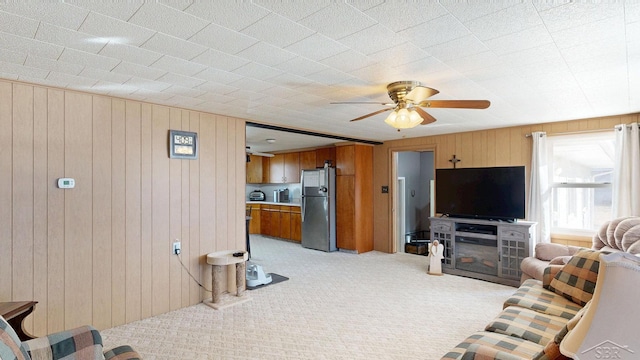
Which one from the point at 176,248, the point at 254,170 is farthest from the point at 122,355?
the point at 254,170

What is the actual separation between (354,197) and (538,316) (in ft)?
14.0

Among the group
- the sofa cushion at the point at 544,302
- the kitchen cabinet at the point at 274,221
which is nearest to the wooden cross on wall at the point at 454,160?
the sofa cushion at the point at 544,302

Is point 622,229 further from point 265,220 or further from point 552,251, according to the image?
point 265,220

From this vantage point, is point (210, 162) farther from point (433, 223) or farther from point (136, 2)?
point (433, 223)

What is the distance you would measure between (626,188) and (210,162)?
494cm

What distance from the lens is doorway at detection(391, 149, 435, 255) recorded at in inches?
253

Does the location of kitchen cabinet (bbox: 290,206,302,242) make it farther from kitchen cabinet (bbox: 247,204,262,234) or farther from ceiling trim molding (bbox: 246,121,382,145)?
ceiling trim molding (bbox: 246,121,382,145)

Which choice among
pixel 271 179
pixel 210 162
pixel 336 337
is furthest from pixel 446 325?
pixel 271 179

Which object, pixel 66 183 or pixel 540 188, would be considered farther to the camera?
pixel 540 188

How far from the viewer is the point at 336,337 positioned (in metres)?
2.96

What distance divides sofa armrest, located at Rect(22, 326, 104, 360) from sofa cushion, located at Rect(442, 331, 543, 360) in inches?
73.1

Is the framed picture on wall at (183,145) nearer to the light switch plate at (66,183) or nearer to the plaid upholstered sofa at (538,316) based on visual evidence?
the light switch plate at (66,183)

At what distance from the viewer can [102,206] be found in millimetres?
3174

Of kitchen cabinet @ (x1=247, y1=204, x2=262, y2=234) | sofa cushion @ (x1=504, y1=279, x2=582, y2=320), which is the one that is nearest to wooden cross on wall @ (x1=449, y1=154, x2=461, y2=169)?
sofa cushion @ (x1=504, y1=279, x2=582, y2=320)
